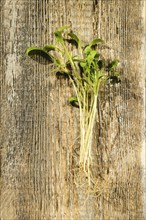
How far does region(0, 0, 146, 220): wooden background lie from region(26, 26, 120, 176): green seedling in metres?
0.05

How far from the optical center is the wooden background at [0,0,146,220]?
153 centimetres

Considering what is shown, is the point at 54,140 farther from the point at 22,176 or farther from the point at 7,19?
the point at 7,19

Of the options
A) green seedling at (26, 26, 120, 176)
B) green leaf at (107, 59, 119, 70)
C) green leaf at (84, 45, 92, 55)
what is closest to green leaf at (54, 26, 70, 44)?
green seedling at (26, 26, 120, 176)

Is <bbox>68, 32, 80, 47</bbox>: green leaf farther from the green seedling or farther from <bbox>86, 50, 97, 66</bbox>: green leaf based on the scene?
<bbox>86, 50, 97, 66</bbox>: green leaf

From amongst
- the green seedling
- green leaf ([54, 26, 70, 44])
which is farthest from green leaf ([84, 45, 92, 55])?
green leaf ([54, 26, 70, 44])

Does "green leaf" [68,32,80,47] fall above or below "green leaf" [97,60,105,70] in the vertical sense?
above

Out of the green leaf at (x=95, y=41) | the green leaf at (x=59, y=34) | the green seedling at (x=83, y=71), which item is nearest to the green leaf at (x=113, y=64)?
the green seedling at (x=83, y=71)

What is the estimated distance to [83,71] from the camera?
5.03ft

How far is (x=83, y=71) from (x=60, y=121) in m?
0.23

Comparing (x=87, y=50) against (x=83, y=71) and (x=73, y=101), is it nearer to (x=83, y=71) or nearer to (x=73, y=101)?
(x=83, y=71)

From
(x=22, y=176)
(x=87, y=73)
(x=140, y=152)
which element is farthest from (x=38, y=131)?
(x=140, y=152)

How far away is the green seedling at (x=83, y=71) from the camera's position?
1.47 meters

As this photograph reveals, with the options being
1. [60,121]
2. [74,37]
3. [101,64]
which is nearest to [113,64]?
[101,64]

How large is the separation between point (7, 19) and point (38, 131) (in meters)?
0.50
